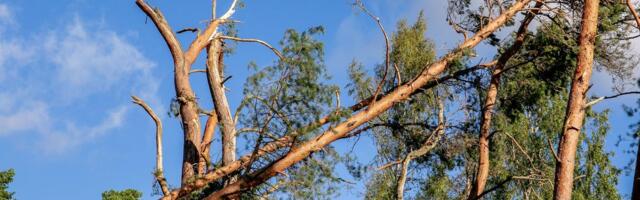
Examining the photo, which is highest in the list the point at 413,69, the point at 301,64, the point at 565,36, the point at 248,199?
the point at 413,69

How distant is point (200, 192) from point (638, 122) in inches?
231

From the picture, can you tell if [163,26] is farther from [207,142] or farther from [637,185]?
[637,185]

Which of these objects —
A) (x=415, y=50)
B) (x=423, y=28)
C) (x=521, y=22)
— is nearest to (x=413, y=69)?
(x=415, y=50)

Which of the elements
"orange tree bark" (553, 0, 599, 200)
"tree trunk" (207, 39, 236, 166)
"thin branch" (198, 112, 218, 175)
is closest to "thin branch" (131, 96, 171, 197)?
"thin branch" (198, 112, 218, 175)

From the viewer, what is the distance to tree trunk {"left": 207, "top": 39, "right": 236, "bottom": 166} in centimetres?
1195

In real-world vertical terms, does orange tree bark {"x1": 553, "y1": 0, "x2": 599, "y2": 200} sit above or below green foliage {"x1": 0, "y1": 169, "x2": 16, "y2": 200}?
below

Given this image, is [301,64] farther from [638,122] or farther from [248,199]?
[638,122]

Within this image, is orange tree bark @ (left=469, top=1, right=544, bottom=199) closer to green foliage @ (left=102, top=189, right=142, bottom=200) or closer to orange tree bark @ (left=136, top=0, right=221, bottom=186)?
orange tree bark @ (left=136, top=0, right=221, bottom=186)

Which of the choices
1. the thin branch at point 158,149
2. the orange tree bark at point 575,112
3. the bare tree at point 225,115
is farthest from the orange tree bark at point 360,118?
the orange tree bark at point 575,112

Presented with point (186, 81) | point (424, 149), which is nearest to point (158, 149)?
point (186, 81)

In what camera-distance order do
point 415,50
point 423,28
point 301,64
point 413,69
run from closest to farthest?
point 301,64, point 413,69, point 415,50, point 423,28

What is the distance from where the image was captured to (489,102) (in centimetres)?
1347

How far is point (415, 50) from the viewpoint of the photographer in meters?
21.7

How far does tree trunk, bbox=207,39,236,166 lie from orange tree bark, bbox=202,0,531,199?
746 millimetres
